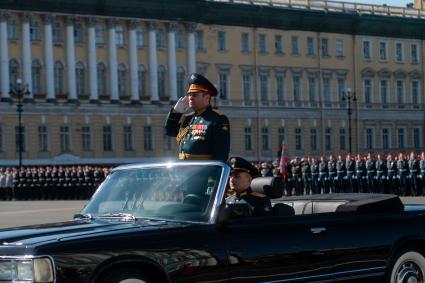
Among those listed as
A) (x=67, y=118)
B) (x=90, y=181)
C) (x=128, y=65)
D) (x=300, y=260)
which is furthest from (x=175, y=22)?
(x=300, y=260)

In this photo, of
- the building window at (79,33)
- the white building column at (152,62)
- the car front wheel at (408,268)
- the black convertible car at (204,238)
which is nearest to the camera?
the black convertible car at (204,238)

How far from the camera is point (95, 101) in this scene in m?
65.8

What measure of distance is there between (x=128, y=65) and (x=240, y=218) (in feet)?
202

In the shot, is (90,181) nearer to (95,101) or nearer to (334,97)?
(95,101)

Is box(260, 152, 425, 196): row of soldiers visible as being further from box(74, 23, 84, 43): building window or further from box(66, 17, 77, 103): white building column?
box(74, 23, 84, 43): building window

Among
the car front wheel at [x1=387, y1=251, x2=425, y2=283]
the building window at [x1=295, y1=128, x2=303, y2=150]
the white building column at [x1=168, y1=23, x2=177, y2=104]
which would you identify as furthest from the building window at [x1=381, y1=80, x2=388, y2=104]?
the car front wheel at [x1=387, y1=251, x2=425, y2=283]

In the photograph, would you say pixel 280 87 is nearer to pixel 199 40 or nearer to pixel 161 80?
pixel 199 40

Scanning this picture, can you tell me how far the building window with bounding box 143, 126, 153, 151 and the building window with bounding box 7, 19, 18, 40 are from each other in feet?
36.4

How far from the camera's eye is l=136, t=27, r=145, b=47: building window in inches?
2702

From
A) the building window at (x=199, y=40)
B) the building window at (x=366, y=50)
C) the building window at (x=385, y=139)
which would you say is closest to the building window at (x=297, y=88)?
the building window at (x=366, y=50)

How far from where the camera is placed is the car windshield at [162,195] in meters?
7.35

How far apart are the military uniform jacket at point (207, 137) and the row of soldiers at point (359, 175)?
1094 inches

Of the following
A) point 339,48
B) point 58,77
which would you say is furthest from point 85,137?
point 339,48

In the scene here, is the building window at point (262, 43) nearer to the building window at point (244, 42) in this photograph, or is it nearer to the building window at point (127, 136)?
the building window at point (244, 42)
